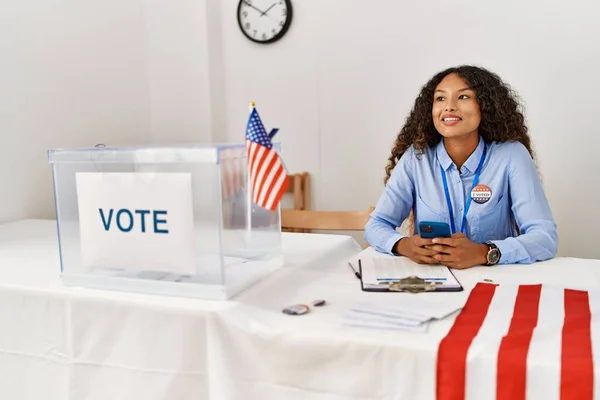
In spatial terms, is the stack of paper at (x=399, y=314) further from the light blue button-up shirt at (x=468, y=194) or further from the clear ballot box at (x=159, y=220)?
the light blue button-up shirt at (x=468, y=194)

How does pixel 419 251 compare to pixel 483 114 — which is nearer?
pixel 419 251

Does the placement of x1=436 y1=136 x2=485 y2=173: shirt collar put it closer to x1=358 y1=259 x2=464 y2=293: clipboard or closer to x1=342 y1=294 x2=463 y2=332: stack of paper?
x1=358 y1=259 x2=464 y2=293: clipboard

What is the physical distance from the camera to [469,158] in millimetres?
1796

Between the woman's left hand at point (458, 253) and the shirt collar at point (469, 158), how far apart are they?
1.27ft

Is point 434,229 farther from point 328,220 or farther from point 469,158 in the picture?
point 328,220

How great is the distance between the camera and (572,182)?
2.64 metres

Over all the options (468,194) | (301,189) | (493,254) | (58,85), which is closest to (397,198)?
(468,194)

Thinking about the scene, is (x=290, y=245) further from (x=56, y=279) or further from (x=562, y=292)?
(x=562, y=292)

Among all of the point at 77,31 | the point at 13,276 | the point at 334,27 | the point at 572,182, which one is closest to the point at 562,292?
the point at 13,276

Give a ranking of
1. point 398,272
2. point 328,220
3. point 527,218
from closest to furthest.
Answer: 1. point 398,272
2. point 527,218
3. point 328,220

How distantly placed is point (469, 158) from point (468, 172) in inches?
1.7

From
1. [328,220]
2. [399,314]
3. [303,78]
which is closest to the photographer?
[399,314]

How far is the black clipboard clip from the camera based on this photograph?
1.26 meters

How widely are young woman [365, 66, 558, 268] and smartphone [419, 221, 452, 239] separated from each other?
0.15 meters
